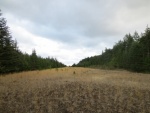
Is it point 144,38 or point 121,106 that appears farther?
point 144,38

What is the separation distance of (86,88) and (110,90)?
1331mm

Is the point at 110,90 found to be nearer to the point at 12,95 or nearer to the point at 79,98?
the point at 79,98

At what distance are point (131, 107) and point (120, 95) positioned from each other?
1.43 metres

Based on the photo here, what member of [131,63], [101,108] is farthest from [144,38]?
[101,108]

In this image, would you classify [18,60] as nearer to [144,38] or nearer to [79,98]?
[79,98]

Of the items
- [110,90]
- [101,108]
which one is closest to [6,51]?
[110,90]

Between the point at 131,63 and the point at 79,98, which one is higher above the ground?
the point at 131,63

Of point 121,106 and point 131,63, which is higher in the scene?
point 131,63

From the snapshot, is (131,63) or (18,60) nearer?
(18,60)

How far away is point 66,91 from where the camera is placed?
9.52 m

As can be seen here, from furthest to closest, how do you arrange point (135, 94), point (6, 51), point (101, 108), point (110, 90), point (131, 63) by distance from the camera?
point (131, 63)
point (6, 51)
point (110, 90)
point (135, 94)
point (101, 108)

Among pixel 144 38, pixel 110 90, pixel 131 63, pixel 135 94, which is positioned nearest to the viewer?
pixel 135 94

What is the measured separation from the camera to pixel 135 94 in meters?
9.30

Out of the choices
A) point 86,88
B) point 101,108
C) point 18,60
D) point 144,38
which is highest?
point 144,38
